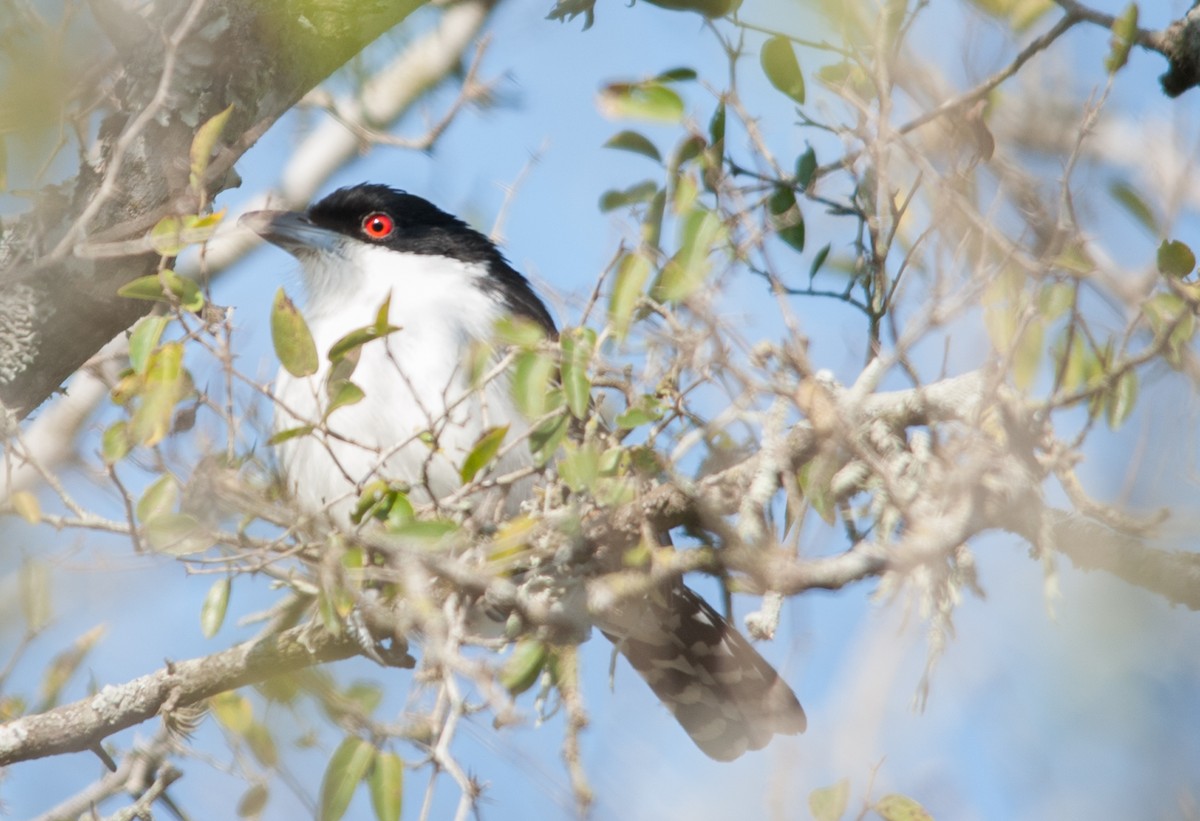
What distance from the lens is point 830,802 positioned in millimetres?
3055

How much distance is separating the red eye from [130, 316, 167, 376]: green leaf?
117 inches

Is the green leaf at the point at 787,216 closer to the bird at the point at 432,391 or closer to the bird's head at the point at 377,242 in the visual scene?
the bird at the point at 432,391

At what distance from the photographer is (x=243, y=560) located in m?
3.78

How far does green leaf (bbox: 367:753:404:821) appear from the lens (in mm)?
3215

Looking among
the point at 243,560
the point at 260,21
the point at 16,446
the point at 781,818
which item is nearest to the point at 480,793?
the point at 781,818

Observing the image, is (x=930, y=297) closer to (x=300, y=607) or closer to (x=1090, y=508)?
(x=1090, y=508)

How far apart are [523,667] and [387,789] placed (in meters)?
0.43

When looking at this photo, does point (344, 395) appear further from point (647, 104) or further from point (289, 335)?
point (647, 104)

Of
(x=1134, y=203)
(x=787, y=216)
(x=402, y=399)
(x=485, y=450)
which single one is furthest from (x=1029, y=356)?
(x=402, y=399)

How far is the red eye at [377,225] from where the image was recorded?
641cm

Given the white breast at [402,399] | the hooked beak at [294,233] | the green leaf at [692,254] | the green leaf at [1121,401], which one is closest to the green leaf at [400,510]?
the green leaf at [692,254]

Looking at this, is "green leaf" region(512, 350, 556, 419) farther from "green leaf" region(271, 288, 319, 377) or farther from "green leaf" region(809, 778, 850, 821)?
"green leaf" region(809, 778, 850, 821)

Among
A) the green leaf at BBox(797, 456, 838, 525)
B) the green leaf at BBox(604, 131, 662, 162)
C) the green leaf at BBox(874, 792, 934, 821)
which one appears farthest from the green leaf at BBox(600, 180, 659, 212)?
the green leaf at BBox(874, 792, 934, 821)

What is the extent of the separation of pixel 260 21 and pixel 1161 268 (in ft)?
9.03
